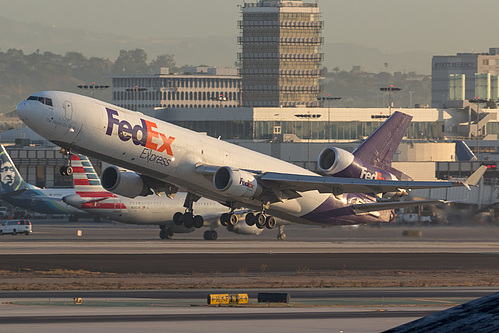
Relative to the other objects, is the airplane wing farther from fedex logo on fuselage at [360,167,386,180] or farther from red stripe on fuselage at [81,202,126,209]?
red stripe on fuselage at [81,202,126,209]

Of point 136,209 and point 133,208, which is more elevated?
point 133,208

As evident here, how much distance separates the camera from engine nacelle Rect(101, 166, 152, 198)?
5569 centimetres

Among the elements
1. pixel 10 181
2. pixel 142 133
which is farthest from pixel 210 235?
pixel 10 181

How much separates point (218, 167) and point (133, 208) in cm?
3709

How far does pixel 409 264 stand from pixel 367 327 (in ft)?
109

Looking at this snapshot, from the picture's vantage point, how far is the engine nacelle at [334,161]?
60906 millimetres

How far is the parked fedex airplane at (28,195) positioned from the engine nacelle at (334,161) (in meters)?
54.6

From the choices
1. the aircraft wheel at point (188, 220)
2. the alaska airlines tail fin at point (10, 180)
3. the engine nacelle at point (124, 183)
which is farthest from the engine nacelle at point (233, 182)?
the alaska airlines tail fin at point (10, 180)

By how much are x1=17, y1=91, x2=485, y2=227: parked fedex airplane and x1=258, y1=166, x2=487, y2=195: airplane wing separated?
2.5 inches

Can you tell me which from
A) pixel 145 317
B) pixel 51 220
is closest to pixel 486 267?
pixel 145 317

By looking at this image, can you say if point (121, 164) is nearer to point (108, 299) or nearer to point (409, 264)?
point (108, 299)

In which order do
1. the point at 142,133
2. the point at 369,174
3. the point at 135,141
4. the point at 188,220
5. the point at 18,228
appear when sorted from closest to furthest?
the point at 135,141 → the point at 142,133 → the point at 188,220 → the point at 369,174 → the point at 18,228

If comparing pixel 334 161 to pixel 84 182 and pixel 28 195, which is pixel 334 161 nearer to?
pixel 84 182

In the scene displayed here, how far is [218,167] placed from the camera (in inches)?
2087
